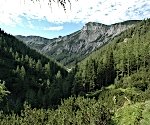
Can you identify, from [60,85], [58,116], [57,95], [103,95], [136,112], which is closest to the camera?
[136,112]

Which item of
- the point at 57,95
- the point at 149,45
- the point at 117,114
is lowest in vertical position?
the point at 57,95

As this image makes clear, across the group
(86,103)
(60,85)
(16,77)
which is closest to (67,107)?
(86,103)

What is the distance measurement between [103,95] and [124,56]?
165ft

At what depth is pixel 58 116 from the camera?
329 feet

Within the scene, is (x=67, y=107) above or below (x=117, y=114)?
below

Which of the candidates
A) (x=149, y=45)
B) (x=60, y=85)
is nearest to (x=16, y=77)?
(x=60, y=85)

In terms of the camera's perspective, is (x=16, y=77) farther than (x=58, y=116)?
Yes

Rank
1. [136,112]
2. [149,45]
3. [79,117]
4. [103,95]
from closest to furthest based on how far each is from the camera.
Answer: [136,112] < [79,117] < [103,95] < [149,45]

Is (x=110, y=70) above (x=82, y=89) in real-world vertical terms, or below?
above

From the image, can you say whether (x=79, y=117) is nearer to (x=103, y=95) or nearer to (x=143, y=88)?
(x=103, y=95)

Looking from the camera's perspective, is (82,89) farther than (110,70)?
No

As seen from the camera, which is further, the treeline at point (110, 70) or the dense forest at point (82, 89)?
the treeline at point (110, 70)

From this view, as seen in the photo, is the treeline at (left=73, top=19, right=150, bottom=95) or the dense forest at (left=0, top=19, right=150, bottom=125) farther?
the treeline at (left=73, top=19, right=150, bottom=95)

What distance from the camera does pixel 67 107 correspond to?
11812 cm
